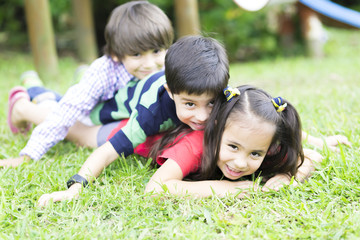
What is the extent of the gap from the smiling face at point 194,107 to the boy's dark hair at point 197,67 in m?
0.04

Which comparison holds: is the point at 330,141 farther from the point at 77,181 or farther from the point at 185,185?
the point at 77,181

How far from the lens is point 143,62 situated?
284 cm

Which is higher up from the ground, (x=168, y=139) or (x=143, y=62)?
(x=143, y=62)

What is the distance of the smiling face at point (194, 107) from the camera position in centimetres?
218

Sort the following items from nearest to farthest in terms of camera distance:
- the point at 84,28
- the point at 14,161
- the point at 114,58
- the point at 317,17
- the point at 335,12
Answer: the point at 14,161
the point at 114,58
the point at 335,12
the point at 84,28
the point at 317,17

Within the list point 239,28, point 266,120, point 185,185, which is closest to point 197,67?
point 266,120

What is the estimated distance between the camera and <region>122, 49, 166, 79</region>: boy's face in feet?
9.28

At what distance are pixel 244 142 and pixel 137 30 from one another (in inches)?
47.4

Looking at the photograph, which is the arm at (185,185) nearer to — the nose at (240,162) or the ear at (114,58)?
the nose at (240,162)

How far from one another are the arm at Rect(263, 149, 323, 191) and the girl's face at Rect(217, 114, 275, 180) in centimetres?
15

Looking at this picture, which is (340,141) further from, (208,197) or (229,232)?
(229,232)

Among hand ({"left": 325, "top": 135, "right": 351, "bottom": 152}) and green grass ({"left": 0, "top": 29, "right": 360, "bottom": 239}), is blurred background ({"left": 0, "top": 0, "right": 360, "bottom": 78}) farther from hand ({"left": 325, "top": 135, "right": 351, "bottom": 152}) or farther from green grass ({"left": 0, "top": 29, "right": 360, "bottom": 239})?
green grass ({"left": 0, "top": 29, "right": 360, "bottom": 239})

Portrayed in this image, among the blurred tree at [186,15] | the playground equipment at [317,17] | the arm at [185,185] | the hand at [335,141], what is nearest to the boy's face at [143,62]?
the arm at [185,185]

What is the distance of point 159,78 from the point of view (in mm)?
2627
